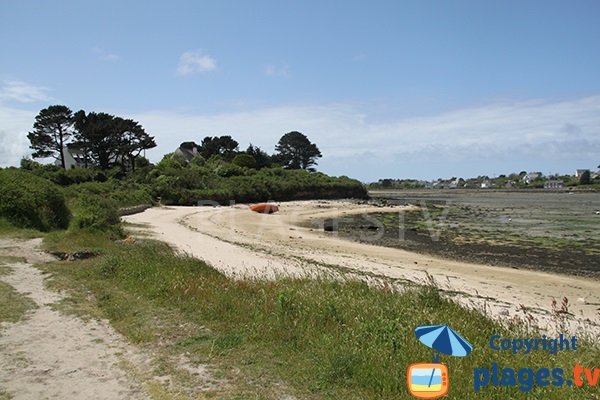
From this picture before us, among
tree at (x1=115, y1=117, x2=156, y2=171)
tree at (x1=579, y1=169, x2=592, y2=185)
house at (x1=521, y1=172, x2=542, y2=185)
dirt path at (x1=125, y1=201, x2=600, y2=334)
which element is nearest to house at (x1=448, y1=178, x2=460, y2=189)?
house at (x1=521, y1=172, x2=542, y2=185)

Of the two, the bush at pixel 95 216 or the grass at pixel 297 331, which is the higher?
the bush at pixel 95 216

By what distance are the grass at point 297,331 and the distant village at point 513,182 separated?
144390 millimetres

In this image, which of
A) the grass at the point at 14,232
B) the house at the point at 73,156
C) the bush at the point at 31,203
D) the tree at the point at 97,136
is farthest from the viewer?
the house at the point at 73,156

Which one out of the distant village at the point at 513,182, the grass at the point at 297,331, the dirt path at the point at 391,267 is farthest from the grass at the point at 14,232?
the distant village at the point at 513,182

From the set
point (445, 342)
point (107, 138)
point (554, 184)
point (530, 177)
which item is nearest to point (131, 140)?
point (107, 138)

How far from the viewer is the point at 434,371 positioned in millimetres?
4238

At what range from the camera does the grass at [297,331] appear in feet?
15.9

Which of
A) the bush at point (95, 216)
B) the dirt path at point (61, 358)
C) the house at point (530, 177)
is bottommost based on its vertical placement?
the dirt path at point (61, 358)

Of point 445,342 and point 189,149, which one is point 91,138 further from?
point 445,342

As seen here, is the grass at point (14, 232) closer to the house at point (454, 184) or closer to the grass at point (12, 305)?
the grass at point (12, 305)

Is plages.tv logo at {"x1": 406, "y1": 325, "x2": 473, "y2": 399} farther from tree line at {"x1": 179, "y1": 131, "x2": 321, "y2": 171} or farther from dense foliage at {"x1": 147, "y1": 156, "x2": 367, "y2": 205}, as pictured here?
tree line at {"x1": 179, "y1": 131, "x2": 321, "y2": 171}

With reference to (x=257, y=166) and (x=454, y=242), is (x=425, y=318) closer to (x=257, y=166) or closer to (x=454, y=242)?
(x=454, y=242)

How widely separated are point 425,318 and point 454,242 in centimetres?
2003

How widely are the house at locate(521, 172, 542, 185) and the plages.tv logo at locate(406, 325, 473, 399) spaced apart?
6715 inches
